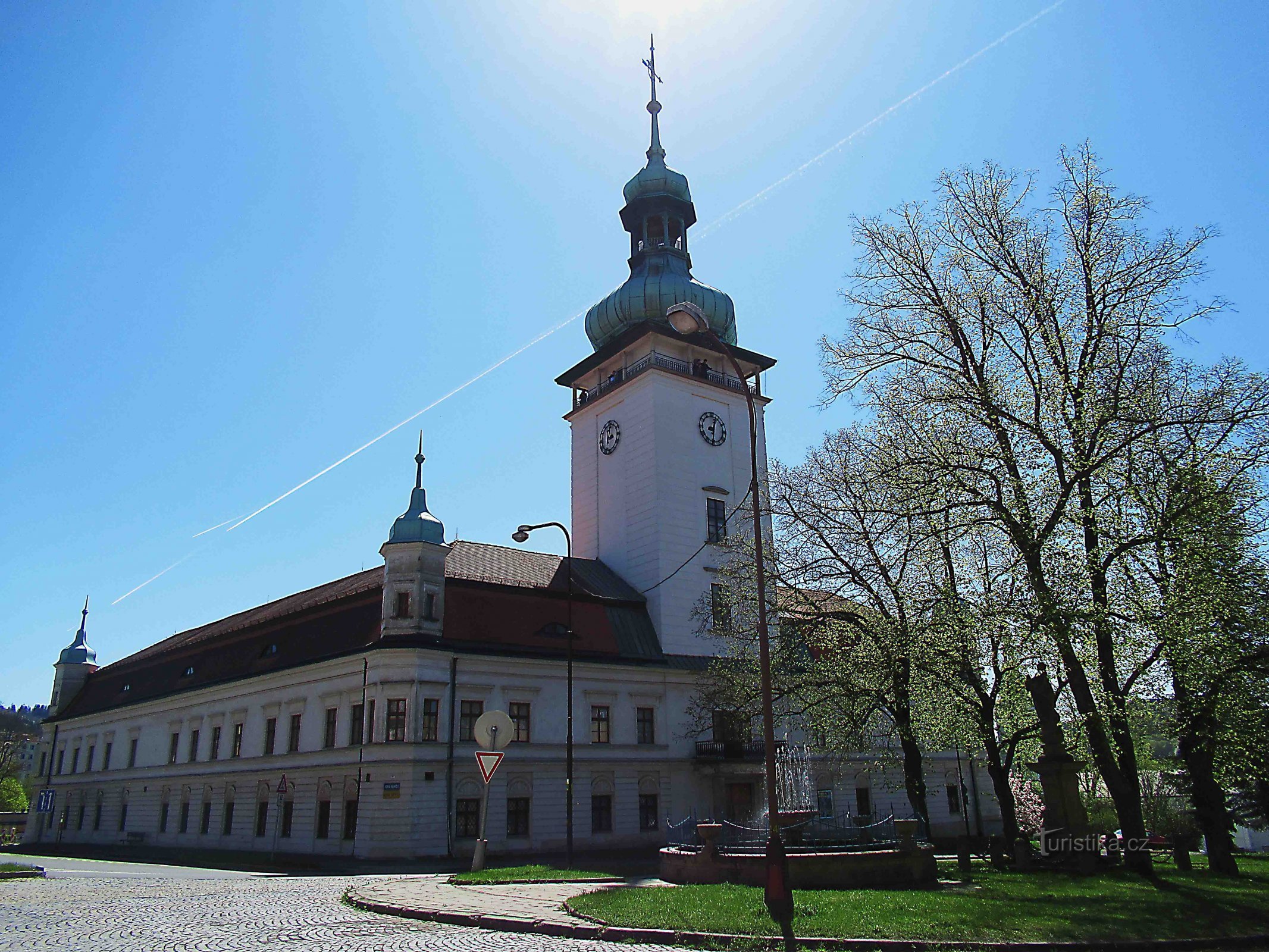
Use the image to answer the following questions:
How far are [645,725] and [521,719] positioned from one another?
18.9ft

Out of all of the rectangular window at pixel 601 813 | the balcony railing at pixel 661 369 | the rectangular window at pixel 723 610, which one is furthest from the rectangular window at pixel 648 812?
the balcony railing at pixel 661 369

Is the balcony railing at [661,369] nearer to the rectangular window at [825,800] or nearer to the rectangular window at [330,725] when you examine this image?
the rectangular window at [825,800]

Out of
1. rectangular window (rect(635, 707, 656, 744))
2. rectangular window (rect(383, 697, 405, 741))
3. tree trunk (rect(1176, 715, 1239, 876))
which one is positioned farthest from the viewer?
rectangular window (rect(635, 707, 656, 744))

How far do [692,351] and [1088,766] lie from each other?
30.7 metres

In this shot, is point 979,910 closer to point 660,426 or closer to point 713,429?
point 660,426

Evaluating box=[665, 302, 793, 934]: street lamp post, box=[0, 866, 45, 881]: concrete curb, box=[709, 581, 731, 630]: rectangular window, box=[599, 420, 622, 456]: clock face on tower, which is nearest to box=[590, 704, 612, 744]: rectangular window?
box=[709, 581, 731, 630]: rectangular window

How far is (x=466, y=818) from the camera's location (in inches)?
1284

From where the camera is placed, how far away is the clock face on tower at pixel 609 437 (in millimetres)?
47219

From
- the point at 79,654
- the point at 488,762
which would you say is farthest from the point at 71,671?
the point at 488,762

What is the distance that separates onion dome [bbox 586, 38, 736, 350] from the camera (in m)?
47.8

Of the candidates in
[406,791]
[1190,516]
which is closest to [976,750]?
[1190,516]

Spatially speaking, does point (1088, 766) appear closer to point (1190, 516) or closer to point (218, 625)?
point (1190, 516)

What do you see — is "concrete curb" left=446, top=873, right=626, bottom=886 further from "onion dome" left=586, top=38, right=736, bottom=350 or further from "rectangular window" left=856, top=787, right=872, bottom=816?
"onion dome" left=586, top=38, right=736, bottom=350

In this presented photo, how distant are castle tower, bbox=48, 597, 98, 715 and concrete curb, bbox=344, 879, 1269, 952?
61.8 m
